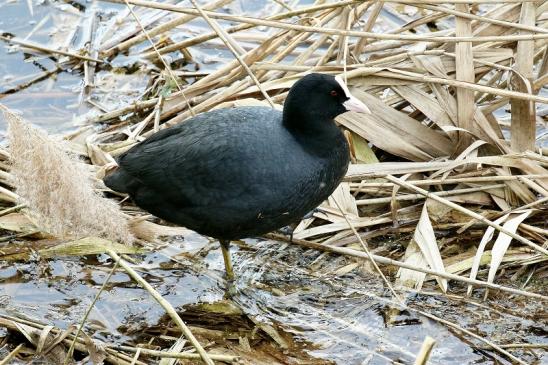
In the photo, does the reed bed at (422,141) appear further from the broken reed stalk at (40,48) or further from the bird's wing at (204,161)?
the broken reed stalk at (40,48)

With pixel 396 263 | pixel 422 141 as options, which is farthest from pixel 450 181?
pixel 396 263

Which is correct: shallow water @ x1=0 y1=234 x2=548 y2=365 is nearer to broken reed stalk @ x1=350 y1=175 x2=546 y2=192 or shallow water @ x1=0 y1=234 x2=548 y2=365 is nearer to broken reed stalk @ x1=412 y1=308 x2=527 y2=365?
broken reed stalk @ x1=412 y1=308 x2=527 y2=365

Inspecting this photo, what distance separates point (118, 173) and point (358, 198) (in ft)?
3.63

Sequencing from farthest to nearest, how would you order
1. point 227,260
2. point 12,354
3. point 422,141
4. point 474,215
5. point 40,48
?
point 40,48, point 422,141, point 227,260, point 474,215, point 12,354

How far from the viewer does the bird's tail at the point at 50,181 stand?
3146 millimetres

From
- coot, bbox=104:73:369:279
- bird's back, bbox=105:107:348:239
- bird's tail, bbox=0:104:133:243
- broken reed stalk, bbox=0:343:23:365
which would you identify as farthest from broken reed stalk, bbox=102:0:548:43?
broken reed stalk, bbox=0:343:23:365

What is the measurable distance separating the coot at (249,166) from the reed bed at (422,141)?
288 mm

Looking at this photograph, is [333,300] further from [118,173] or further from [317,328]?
[118,173]

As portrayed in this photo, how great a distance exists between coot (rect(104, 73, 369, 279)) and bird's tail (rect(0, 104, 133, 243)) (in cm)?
57

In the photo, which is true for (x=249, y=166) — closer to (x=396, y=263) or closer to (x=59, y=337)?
(x=396, y=263)

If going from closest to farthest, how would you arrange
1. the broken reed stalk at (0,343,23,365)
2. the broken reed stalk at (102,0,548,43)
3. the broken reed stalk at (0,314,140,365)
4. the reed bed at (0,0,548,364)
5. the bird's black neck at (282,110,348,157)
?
the broken reed stalk at (0,343,23,365) → the broken reed stalk at (0,314,140,365) → the bird's black neck at (282,110,348,157) → the reed bed at (0,0,548,364) → the broken reed stalk at (102,0,548,43)

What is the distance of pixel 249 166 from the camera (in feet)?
12.2

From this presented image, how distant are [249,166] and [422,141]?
1.13 meters

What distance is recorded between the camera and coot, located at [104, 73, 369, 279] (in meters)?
3.71
